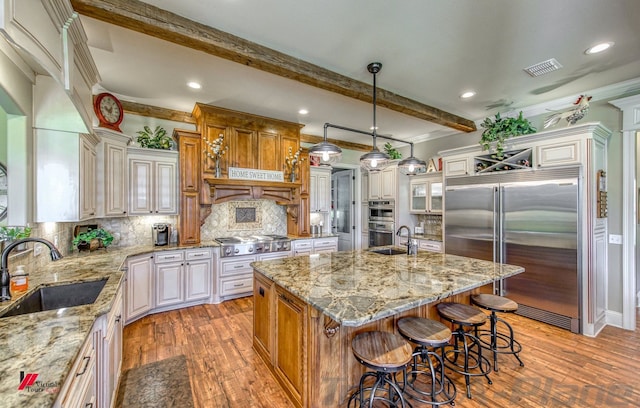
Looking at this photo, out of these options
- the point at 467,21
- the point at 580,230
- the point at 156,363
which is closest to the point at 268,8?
the point at 467,21

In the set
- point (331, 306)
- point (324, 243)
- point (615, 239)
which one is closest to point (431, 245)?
point (324, 243)

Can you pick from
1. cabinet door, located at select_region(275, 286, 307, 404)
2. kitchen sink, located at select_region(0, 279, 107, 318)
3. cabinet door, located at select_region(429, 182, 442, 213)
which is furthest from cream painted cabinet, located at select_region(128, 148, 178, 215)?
cabinet door, located at select_region(429, 182, 442, 213)

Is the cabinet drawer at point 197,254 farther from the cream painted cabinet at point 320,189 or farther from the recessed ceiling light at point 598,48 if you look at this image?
the recessed ceiling light at point 598,48

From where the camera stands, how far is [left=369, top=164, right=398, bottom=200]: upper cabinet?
553 cm

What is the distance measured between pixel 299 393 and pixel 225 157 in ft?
10.7

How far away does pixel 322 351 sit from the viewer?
1815mm

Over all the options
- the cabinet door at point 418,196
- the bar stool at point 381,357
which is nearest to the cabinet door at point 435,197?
the cabinet door at point 418,196

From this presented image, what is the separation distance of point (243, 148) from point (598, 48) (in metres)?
4.19

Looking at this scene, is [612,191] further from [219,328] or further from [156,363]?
[156,363]

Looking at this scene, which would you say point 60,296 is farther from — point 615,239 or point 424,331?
point 615,239

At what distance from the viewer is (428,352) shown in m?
1.94

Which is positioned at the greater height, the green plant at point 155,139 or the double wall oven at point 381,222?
the green plant at point 155,139

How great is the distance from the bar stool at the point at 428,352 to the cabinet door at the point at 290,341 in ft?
2.44

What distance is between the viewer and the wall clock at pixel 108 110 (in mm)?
3162
